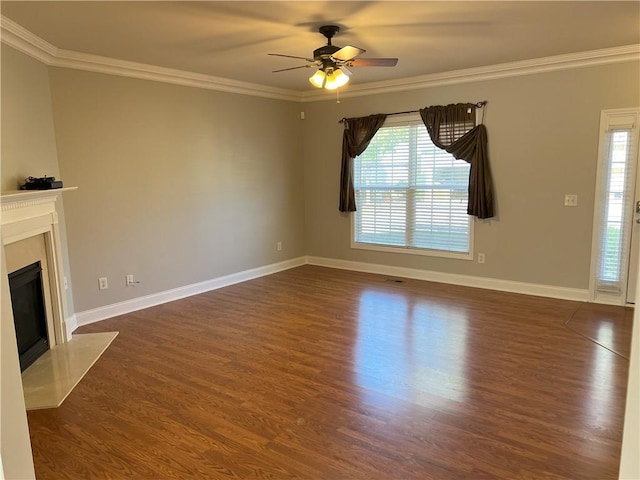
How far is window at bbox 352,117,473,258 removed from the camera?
564cm

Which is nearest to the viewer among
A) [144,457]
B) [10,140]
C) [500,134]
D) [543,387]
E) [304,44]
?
[144,457]

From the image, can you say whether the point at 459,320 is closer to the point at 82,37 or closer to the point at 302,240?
the point at 302,240

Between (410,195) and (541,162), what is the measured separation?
5.32 feet

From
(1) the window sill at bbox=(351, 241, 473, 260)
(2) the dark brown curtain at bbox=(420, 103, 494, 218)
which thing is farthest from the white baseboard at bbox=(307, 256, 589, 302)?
(2) the dark brown curtain at bbox=(420, 103, 494, 218)

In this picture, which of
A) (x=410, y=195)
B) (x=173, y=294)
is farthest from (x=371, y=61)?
(x=173, y=294)

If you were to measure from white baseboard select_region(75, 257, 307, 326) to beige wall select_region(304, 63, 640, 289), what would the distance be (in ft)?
7.54

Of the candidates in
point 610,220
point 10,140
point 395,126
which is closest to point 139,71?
point 10,140

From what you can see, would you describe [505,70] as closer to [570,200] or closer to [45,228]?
[570,200]

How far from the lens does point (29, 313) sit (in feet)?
12.0

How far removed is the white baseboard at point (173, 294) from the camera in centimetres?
458

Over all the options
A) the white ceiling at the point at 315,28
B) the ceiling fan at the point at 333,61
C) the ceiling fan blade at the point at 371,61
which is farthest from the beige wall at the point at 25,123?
the ceiling fan blade at the point at 371,61

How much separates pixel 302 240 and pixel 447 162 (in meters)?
2.57

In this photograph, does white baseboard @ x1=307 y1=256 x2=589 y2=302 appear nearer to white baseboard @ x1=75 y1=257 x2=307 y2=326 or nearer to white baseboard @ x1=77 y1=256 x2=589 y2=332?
white baseboard @ x1=77 y1=256 x2=589 y2=332

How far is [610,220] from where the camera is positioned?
15.4 ft
